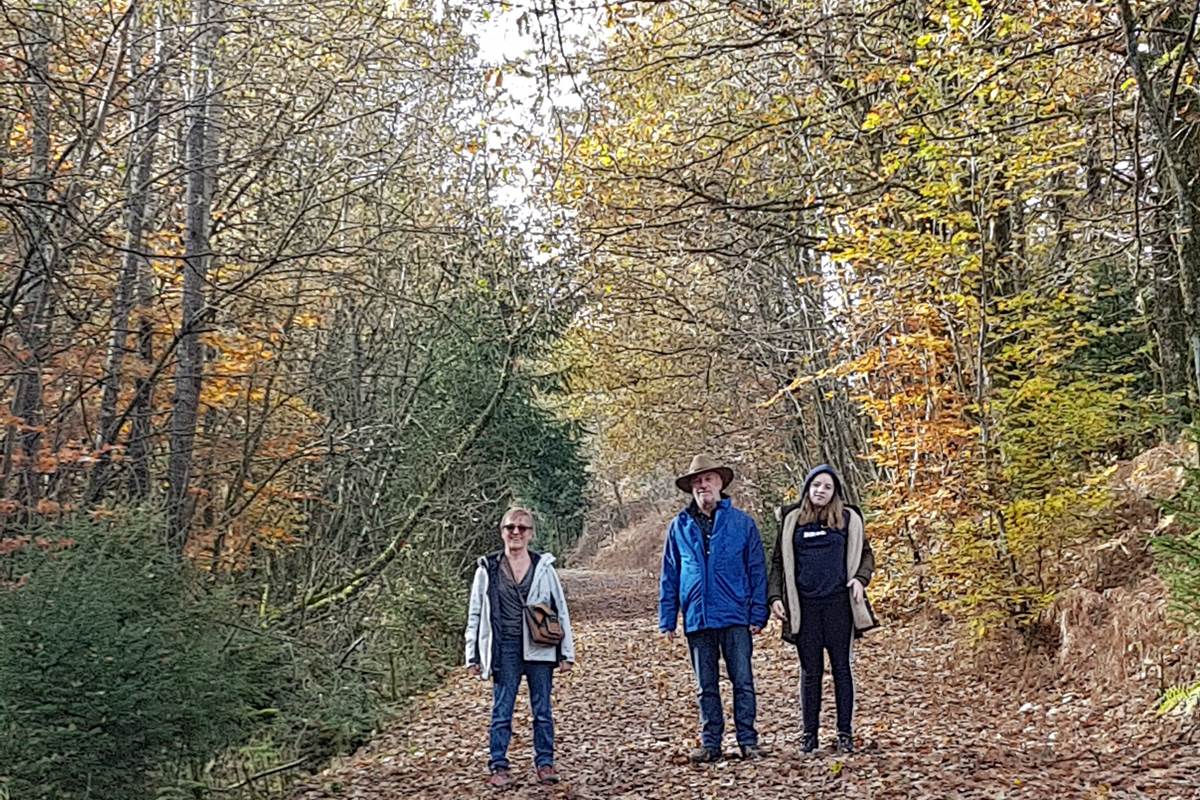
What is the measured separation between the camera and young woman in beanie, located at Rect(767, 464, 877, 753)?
7410mm

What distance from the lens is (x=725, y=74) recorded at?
41.3 feet

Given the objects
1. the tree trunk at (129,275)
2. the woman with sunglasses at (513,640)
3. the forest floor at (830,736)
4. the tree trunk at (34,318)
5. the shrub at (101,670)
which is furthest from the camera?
the tree trunk at (129,275)

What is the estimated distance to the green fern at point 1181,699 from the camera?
25.0 ft

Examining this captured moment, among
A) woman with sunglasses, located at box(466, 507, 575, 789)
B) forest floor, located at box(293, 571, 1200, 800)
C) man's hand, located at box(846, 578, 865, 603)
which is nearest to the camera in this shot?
forest floor, located at box(293, 571, 1200, 800)

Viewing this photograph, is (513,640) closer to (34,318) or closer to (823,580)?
(823,580)

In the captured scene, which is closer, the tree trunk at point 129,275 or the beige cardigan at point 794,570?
the beige cardigan at point 794,570

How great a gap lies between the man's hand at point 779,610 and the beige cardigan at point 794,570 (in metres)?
0.02

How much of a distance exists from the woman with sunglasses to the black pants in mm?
1495

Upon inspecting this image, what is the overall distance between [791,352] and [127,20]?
1160 centimetres

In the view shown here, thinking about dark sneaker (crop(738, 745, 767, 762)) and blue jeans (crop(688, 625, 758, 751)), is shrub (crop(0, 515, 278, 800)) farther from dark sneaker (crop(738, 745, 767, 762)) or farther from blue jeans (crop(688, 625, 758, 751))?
dark sneaker (crop(738, 745, 767, 762))

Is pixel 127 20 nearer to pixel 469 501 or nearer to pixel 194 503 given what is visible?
pixel 194 503

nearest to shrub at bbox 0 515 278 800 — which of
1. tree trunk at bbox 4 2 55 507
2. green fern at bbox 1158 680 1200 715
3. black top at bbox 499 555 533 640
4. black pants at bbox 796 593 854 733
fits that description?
tree trunk at bbox 4 2 55 507

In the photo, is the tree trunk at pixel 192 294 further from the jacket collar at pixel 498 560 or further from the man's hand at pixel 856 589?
the man's hand at pixel 856 589

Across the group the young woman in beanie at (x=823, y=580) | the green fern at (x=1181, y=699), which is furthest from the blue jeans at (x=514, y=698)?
the green fern at (x=1181, y=699)
